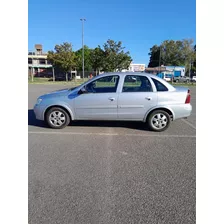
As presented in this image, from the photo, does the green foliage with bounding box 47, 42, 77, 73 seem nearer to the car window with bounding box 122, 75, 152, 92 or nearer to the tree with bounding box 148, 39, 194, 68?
the car window with bounding box 122, 75, 152, 92

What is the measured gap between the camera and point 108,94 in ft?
16.3

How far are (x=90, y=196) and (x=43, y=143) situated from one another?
2217 mm

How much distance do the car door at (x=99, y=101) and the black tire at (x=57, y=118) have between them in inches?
13.9

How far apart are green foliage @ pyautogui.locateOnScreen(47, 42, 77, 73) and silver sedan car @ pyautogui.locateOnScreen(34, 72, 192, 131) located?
3693 cm

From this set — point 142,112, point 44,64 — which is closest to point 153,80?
point 142,112

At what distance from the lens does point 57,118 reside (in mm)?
5172

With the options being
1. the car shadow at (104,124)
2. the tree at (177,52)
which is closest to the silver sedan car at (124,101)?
the car shadow at (104,124)

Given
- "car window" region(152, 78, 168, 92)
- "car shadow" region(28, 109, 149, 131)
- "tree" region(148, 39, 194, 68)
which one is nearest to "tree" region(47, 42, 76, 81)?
"car shadow" region(28, 109, 149, 131)

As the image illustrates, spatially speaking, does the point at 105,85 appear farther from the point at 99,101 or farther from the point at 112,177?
the point at 112,177

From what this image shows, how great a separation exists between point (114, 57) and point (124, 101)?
27.1 meters

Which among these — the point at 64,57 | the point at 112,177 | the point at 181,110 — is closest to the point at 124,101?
the point at 181,110

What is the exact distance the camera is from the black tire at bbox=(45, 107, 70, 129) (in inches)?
201
